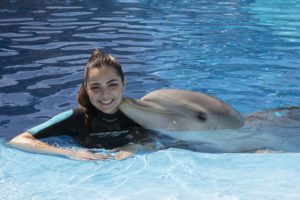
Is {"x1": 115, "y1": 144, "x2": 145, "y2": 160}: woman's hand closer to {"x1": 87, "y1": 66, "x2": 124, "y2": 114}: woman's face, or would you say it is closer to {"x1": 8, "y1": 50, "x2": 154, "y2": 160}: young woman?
{"x1": 8, "y1": 50, "x2": 154, "y2": 160}: young woman

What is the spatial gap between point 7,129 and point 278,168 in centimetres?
248

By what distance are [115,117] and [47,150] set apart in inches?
24.8

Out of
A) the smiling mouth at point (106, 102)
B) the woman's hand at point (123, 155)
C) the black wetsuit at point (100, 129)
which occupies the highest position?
the smiling mouth at point (106, 102)

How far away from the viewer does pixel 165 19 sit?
1186 centimetres

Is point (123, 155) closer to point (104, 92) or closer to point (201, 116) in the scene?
point (104, 92)

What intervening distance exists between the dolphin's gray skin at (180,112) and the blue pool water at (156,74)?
23cm

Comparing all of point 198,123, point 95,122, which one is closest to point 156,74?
point 198,123

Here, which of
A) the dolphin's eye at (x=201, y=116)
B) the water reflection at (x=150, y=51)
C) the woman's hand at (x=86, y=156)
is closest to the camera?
the woman's hand at (x=86, y=156)

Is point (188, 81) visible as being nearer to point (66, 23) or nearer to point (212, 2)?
point (66, 23)

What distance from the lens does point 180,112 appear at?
451cm

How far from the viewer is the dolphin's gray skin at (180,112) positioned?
14.4 ft

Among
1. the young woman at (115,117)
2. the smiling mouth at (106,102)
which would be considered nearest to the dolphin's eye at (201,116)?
the young woman at (115,117)

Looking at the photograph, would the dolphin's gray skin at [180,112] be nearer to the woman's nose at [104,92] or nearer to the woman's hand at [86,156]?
the woman's nose at [104,92]

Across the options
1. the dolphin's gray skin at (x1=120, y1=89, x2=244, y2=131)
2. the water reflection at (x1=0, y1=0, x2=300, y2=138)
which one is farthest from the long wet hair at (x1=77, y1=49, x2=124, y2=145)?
the water reflection at (x1=0, y1=0, x2=300, y2=138)
